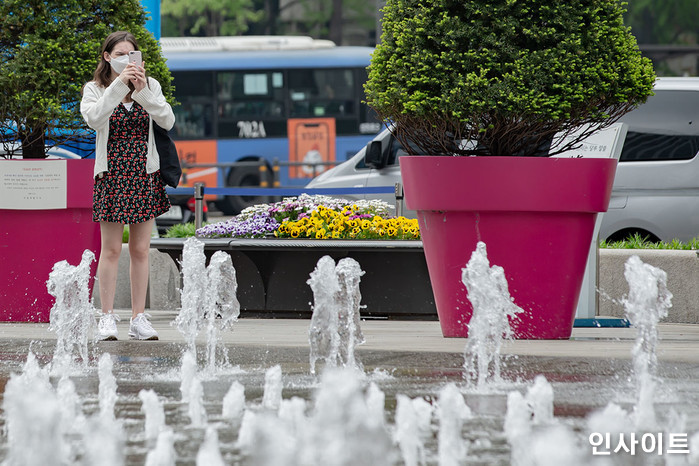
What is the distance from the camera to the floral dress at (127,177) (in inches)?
251

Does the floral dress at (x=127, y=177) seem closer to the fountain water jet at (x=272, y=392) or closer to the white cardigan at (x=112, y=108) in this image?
the white cardigan at (x=112, y=108)

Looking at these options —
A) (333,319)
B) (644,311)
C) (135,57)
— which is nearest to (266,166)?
(135,57)

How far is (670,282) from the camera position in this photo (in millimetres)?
8031

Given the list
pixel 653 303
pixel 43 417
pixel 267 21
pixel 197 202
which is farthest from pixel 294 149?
pixel 43 417

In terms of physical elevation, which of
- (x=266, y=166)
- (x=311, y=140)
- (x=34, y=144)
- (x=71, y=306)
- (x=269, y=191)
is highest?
(x=311, y=140)

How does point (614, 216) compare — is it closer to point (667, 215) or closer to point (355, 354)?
point (667, 215)

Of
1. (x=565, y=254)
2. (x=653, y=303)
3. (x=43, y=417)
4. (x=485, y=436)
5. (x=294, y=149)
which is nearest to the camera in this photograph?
(x=43, y=417)

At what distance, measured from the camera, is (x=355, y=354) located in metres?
5.57

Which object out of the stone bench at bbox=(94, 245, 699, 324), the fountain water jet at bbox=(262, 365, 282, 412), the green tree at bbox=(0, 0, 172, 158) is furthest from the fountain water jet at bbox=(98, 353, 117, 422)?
the stone bench at bbox=(94, 245, 699, 324)

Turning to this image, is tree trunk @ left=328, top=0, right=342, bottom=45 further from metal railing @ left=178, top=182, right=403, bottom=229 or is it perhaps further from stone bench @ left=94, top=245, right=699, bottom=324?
stone bench @ left=94, top=245, right=699, bottom=324

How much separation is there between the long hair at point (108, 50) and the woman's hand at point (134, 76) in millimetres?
261

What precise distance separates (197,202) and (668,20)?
980 inches

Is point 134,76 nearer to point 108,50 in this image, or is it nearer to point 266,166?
point 108,50

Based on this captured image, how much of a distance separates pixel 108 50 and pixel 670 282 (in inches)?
161
